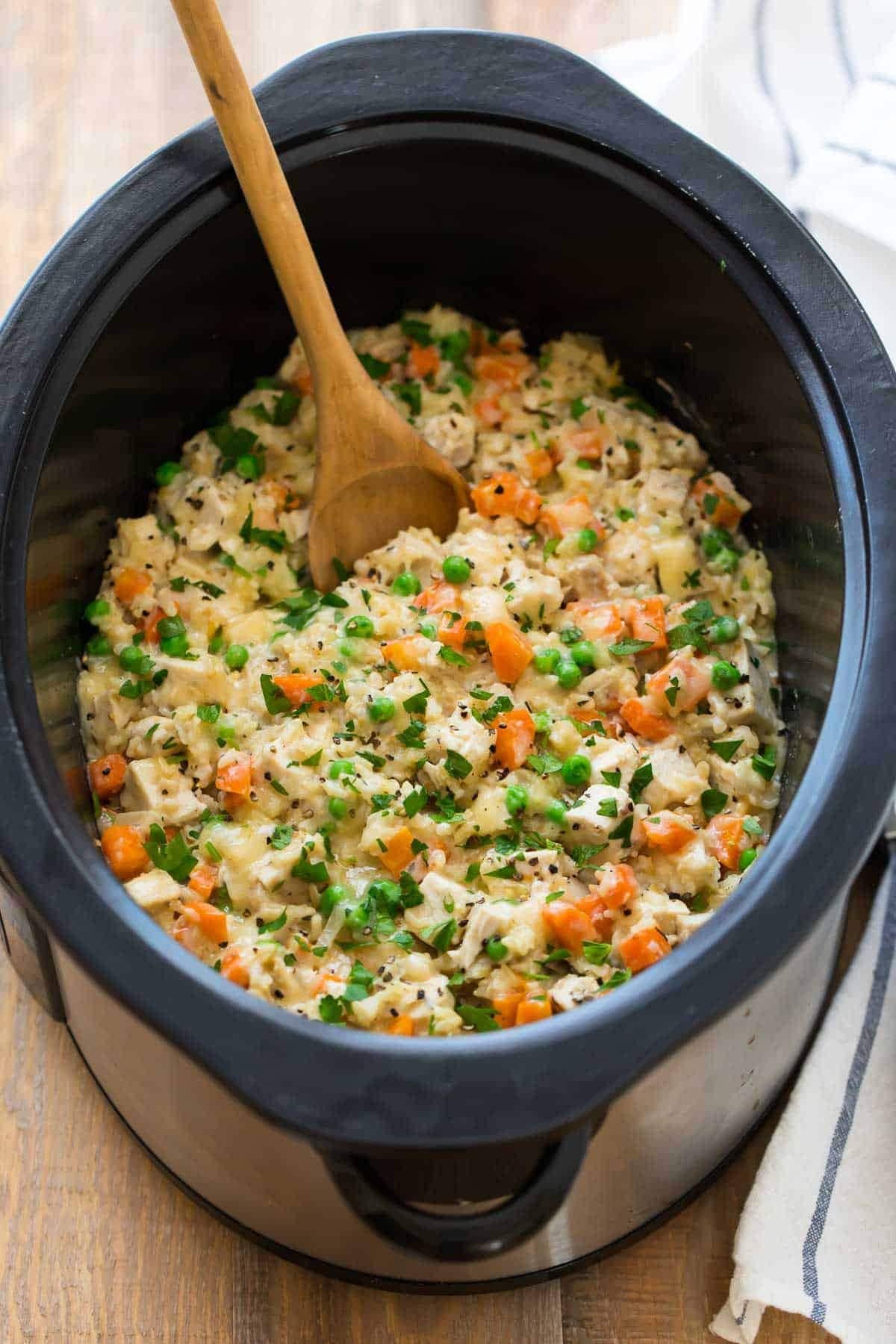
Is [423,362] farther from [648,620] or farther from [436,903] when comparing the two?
[436,903]

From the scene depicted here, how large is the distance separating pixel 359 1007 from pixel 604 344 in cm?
126

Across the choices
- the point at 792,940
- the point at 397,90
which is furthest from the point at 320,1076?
the point at 397,90

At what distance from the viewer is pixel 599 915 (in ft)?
6.20

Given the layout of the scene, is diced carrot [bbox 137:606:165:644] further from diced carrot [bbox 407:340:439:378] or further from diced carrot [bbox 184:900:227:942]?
diced carrot [bbox 407:340:439:378]

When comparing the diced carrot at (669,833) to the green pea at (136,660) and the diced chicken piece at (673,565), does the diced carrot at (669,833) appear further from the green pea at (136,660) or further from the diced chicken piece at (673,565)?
the green pea at (136,660)

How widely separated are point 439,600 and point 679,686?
1.26 feet

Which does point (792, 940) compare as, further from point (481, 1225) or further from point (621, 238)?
point (621, 238)

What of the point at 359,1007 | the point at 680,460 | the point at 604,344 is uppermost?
the point at 604,344

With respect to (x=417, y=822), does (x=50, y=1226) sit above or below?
below

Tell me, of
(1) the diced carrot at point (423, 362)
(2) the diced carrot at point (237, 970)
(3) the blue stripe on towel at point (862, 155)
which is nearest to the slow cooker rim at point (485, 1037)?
(2) the diced carrot at point (237, 970)

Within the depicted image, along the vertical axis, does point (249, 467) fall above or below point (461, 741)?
above

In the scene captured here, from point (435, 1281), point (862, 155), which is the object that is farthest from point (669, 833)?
point (862, 155)

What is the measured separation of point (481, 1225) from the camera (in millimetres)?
1592

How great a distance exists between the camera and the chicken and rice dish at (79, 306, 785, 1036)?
1888 millimetres
